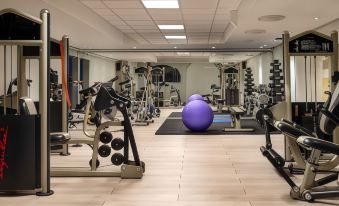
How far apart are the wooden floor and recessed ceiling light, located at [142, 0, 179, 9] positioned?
10.8ft

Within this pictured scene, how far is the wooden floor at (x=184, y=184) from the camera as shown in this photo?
288 centimetres

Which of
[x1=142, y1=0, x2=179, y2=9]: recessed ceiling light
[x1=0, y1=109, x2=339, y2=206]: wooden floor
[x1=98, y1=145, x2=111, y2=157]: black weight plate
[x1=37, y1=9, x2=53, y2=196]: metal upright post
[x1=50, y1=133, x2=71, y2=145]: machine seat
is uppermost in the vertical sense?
[x1=142, y1=0, x2=179, y2=9]: recessed ceiling light

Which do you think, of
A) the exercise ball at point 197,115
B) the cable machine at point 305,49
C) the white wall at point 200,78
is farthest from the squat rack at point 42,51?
the white wall at point 200,78

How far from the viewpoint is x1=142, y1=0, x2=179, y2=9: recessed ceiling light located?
7262 millimetres

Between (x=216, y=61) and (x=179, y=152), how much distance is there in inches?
586

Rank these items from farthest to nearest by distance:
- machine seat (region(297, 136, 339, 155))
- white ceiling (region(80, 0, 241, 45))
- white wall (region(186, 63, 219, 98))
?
white wall (region(186, 63, 219, 98)), white ceiling (region(80, 0, 241, 45)), machine seat (region(297, 136, 339, 155))

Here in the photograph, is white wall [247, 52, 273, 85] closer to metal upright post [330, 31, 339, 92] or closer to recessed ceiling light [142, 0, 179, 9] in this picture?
recessed ceiling light [142, 0, 179, 9]

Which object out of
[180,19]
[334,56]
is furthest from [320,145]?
[180,19]

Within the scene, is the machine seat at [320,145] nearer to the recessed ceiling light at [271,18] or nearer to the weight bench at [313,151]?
the weight bench at [313,151]

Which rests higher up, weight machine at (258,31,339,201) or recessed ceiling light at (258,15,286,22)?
recessed ceiling light at (258,15,286,22)

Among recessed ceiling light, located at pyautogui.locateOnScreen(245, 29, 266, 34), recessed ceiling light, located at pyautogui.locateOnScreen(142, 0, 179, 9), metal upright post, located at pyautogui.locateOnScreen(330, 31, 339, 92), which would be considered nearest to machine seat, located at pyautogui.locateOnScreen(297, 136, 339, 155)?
metal upright post, located at pyautogui.locateOnScreen(330, 31, 339, 92)

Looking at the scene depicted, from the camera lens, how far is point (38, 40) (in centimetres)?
293

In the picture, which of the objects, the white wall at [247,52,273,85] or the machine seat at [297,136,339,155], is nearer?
the machine seat at [297,136,339,155]

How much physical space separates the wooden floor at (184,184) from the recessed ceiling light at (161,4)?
10.8 feet
